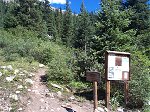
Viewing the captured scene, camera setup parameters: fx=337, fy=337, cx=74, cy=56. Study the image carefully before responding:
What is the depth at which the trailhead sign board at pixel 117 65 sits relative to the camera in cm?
1265

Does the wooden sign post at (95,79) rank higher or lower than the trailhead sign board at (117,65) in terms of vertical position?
lower

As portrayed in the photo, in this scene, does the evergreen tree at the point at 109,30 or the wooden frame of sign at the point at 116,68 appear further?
the evergreen tree at the point at 109,30

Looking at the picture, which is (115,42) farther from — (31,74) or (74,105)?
(74,105)

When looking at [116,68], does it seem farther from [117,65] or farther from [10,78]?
[10,78]

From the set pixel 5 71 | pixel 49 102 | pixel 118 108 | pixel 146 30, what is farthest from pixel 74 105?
pixel 146 30

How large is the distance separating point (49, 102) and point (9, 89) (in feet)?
5.41

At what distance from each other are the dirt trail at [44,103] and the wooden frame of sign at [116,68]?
1253mm

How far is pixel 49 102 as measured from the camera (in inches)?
504

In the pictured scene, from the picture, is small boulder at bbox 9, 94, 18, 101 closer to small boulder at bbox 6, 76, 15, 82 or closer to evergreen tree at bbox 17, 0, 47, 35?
small boulder at bbox 6, 76, 15, 82

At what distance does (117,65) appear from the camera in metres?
13.0

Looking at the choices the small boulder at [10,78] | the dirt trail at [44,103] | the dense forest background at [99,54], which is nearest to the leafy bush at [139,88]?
the dense forest background at [99,54]

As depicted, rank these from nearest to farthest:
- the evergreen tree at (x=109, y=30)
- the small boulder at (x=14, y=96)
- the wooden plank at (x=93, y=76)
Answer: the wooden plank at (x=93, y=76) < the small boulder at (x=14, y=96) < the evergreen tree at (x=109, y=30)

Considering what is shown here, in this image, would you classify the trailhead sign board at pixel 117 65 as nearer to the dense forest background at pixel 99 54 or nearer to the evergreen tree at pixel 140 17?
the dense forest background at pixel 99 54

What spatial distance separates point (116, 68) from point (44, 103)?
9.92 feet
